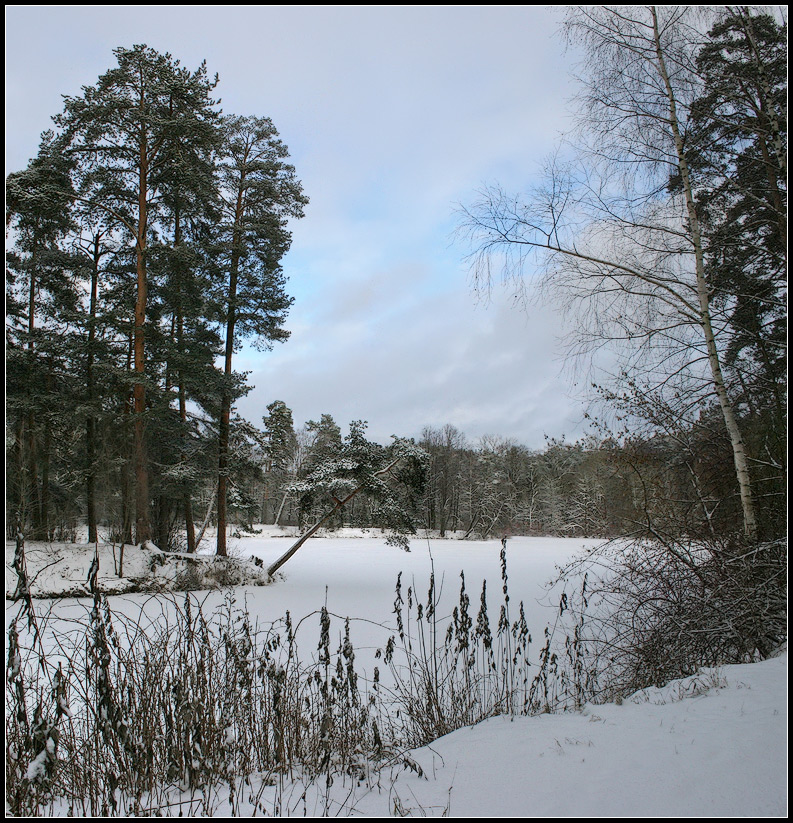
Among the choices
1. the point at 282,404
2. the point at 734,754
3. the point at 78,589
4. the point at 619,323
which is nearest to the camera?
the point at 734,754

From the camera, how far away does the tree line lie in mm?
11492

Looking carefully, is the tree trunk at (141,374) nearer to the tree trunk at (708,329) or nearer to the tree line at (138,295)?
the tree line at (138,295)

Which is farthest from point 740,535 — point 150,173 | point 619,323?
point 150,173


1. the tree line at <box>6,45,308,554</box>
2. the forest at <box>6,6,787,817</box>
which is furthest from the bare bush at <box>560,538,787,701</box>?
the tree line at <box>6,45,308,554</box>

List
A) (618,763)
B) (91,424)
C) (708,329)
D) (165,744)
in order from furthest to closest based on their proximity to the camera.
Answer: (91,424), (708,329), (165,744), (618,763)

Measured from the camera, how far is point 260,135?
14.5 meters

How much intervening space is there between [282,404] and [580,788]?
575 inches

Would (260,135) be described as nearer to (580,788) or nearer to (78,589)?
(78,589)

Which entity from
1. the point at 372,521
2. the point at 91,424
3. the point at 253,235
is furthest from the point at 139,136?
the point at 372,521

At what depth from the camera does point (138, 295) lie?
1188 cm

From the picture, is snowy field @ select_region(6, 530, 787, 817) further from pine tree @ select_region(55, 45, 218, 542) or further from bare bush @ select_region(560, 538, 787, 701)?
pine tree @ select_region(55, 45, 218, 542)

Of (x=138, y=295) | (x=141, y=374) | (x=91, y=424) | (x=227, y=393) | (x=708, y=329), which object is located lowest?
(x=91, y=424)

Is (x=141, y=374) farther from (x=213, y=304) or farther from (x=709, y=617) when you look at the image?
(x=709, y=617)

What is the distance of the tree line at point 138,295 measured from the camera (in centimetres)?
1149
